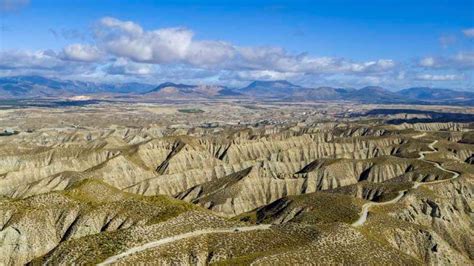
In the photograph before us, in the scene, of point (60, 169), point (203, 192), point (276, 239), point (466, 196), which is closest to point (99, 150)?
point (60, 169)

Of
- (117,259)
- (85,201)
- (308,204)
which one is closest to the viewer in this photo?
(117,259)

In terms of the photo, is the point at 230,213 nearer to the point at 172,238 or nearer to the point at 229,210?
the point at 229,210

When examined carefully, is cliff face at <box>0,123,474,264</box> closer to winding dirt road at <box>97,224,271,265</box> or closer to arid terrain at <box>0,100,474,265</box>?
arid terrain at <box>0,100,474,265</box>

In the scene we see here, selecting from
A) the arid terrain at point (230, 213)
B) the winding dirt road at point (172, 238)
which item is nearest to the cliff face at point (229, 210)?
the arid terrain at point (230, 213)

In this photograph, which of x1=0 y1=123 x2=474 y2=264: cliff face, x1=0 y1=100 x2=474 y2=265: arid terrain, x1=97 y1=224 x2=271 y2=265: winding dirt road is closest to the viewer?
x1=97 y1=224 x2=271 y2=265: winding dirt road

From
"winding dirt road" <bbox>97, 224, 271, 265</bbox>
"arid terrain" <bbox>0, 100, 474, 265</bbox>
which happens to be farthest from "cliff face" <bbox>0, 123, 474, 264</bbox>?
"winding dirt road" <bbox>97, 224, 271, 265</bbox>

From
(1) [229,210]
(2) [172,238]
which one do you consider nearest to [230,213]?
(1) [229,210]

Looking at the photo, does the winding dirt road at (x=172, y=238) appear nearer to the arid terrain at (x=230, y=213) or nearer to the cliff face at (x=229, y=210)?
the arid terrain at (x=230, y=213)

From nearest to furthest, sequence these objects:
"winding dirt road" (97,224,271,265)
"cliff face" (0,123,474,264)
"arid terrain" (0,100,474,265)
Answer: "winding dirt road" (97,224,271,265), "arid terrain" (0,100,474,265), "cliff face" (0,123,474,264)

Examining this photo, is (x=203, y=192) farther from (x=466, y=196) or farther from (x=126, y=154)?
(x=466, y=196)
